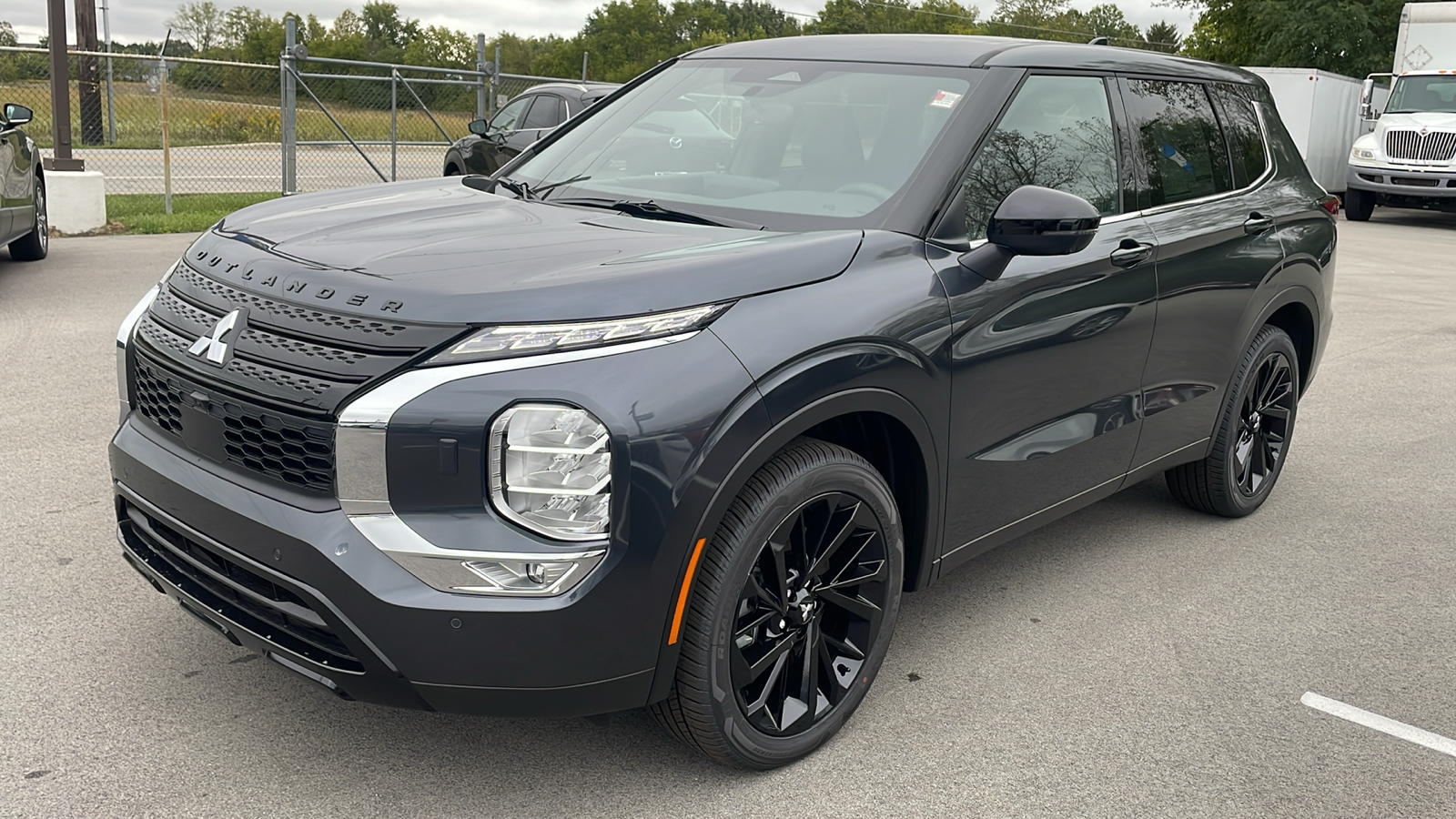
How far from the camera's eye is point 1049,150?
12.6ft

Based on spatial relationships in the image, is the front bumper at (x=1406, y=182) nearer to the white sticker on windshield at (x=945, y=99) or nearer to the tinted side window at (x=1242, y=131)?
the tinted side window at (x=1242, y=131)

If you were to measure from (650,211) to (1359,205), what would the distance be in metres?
23.0

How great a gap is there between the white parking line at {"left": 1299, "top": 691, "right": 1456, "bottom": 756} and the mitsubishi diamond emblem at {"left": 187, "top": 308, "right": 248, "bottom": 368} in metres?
3.07

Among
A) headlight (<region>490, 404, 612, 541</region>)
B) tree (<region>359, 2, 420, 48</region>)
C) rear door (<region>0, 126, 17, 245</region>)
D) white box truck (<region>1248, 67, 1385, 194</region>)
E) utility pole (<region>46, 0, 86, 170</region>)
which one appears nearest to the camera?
headlight (<region>490, 404, 612, 541</region>)

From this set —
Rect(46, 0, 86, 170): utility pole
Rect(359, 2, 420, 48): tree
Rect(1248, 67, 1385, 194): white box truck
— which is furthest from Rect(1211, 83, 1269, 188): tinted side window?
Rect(359, 2, 420, 48): tree

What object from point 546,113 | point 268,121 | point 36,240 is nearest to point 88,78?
point 268,121

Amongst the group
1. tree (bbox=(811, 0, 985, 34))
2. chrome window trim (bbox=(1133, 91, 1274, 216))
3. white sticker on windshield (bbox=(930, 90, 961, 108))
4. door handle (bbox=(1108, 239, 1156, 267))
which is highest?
tree (bbox=(811, 0, 985, 34))

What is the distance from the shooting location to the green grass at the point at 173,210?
12711 millimetres

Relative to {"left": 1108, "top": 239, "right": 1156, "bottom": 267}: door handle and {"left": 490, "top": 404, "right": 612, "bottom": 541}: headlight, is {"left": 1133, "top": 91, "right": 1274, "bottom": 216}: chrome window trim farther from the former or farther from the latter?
{"left": 490, "top": 404, "right": 612, "bottom": 541}: headlight

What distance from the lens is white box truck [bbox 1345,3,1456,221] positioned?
70.1ft

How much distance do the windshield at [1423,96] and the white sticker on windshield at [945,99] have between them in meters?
22.1

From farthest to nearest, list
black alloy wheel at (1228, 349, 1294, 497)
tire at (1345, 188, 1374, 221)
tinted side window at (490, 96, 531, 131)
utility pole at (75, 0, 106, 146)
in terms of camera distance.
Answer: tire at (1345, 188, 1374, 221) → utility pole at (75, 0, 106, 146) → tinted side window at (490, 96, 531, 131) → black alloy wheel at (1228, 349, 1294, 497)

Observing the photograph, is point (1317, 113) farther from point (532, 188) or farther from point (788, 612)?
point (788, 612)

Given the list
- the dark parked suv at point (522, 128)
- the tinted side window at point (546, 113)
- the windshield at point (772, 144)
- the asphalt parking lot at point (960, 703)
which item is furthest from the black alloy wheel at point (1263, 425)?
the tinted side window at point (546, 113)
